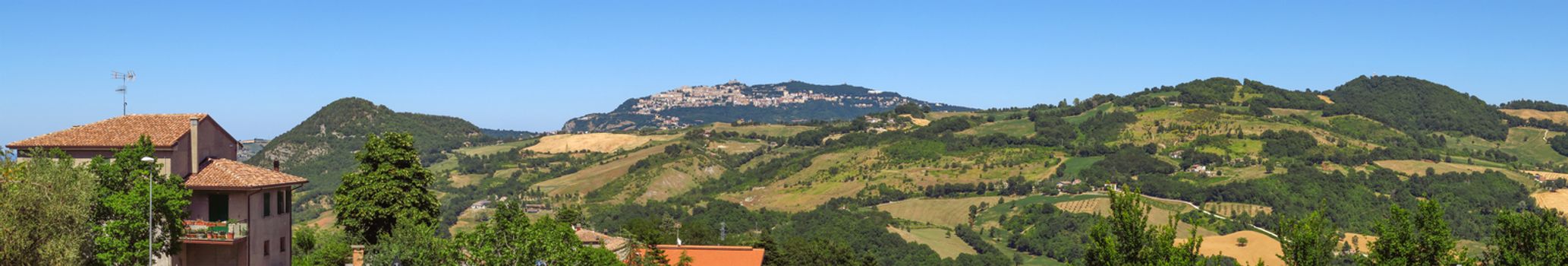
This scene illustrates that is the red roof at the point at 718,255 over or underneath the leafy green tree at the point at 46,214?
underneath

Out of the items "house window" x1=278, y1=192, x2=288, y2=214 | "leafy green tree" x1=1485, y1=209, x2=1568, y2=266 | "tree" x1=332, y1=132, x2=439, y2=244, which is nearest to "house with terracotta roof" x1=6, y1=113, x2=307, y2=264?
"house window" x1=278, y1=192, x2=288, y2=214

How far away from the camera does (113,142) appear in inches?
1922

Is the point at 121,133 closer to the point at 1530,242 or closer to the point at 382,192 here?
the point at 382,192

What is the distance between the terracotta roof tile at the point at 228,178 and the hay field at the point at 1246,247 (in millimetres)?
118775

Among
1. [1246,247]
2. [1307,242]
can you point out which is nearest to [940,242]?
[1246,247]

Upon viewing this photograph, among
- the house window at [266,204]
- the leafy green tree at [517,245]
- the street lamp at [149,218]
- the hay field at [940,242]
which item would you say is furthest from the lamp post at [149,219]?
the hay field at [940,242]

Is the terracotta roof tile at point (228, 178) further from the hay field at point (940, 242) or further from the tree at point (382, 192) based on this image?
the hay field at point (940, 242)

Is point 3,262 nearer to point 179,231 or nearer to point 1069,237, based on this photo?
point 179,231

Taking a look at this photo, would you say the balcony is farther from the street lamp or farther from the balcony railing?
the street lamp

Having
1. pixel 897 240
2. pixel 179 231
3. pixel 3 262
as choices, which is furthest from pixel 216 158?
pixel 897 240

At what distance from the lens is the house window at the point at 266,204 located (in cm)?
5109

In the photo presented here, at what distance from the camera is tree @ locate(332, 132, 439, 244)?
60.1 m

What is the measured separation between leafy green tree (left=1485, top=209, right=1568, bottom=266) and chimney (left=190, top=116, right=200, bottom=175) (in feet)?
145

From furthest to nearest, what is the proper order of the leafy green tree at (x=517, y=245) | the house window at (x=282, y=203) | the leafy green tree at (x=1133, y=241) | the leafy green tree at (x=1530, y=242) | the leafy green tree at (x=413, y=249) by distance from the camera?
the house window at (x=282, y=203), the leafy green tree at (x=413, y=249), the leafy green tree at (x=1530, y=242), the leafy green tree at (x=517, y=245), the leafy green tree at (x=1133, y=241)
